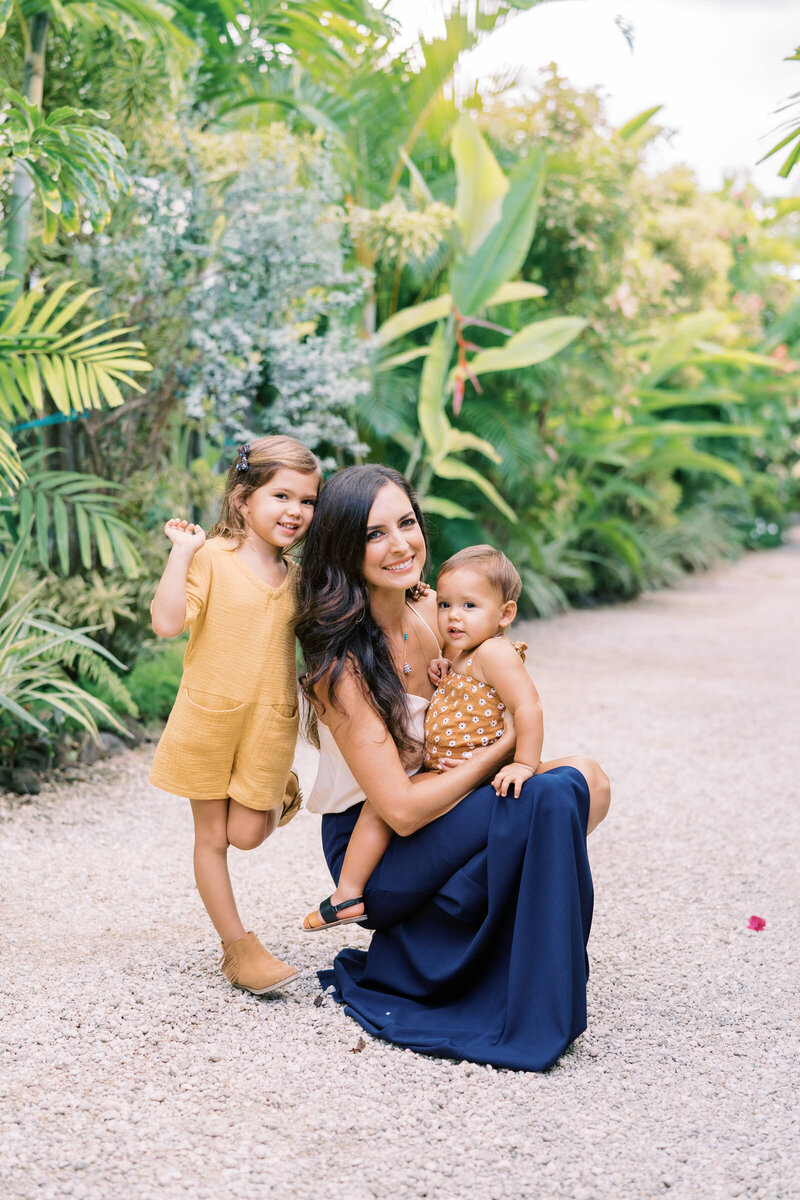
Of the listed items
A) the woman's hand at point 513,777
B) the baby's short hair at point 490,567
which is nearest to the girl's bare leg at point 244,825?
the woman's hand at point 513,777

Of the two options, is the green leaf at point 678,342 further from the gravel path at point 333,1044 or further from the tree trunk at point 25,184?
the tree trunk at point 25,184

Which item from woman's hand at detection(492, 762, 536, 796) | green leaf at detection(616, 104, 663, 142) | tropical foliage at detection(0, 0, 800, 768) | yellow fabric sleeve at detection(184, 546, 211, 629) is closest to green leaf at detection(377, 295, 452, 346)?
tropical foliage at detection(0, 0, 800, 768)

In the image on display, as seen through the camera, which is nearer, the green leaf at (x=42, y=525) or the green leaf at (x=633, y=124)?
the green leaf at (x=42, y=525)

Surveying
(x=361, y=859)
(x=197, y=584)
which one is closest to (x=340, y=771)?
(x=361, y=859)

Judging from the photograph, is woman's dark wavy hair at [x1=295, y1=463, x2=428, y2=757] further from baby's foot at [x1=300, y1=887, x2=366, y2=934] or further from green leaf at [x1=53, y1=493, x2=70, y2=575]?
green leaf at [x1=53, y1=493, x2=70, y2=575]

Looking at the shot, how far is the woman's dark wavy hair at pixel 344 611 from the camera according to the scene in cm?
231

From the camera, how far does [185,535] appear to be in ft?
7.45

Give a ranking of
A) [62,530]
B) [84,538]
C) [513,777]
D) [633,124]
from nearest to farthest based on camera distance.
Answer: [513,777], [84,538], [62,530], [633,124]

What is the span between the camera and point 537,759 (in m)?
2.26

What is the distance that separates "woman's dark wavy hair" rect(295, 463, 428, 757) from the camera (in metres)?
2.31

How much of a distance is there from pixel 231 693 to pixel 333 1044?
2.47 ft

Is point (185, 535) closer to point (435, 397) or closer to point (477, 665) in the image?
point (477, 665)

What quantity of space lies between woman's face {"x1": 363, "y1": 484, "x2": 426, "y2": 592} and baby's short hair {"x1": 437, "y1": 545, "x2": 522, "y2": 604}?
3.0 inches

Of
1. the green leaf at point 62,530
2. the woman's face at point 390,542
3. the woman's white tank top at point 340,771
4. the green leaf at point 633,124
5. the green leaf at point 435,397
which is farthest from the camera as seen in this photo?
the green leaf at point 633,124
